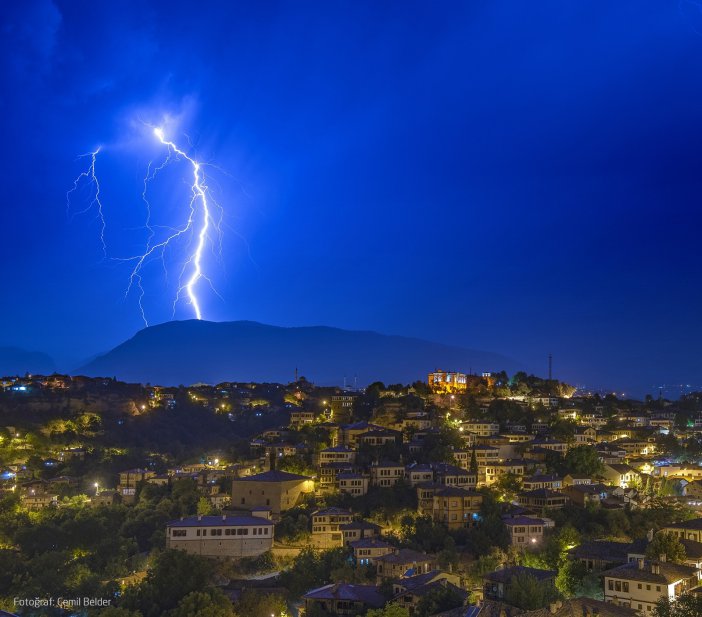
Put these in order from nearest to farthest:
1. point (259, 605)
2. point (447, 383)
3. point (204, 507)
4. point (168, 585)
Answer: point (259, 605)
point (168, 585)
point (204, 507)
point (447, 383)

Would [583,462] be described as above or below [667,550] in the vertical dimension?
above

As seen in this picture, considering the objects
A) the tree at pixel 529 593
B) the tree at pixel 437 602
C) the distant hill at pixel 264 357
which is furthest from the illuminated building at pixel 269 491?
the distant hill at pixel 264 357

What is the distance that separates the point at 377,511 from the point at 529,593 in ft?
35.9

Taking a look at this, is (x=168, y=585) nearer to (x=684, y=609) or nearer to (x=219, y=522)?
(x=219, y=522)

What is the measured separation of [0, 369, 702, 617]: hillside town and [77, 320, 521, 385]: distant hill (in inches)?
4034

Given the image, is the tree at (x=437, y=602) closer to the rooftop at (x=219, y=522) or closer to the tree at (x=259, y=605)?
the tree at (x=259, y=605)

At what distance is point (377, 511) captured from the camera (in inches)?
1117

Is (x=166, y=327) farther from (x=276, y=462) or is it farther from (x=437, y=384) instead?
(x=276, y=462)

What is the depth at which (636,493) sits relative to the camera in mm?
30094

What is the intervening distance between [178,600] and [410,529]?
9.46 metres

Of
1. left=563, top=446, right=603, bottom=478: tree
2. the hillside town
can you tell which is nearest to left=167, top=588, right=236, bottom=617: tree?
the hillside town

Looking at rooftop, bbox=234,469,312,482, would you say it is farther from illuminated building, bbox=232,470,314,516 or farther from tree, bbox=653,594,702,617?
tree, bbox=653,594,702,617

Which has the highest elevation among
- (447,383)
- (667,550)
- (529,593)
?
(447,383)

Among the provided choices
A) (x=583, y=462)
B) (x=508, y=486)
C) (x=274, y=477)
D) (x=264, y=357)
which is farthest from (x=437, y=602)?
(x=264, y=357)
